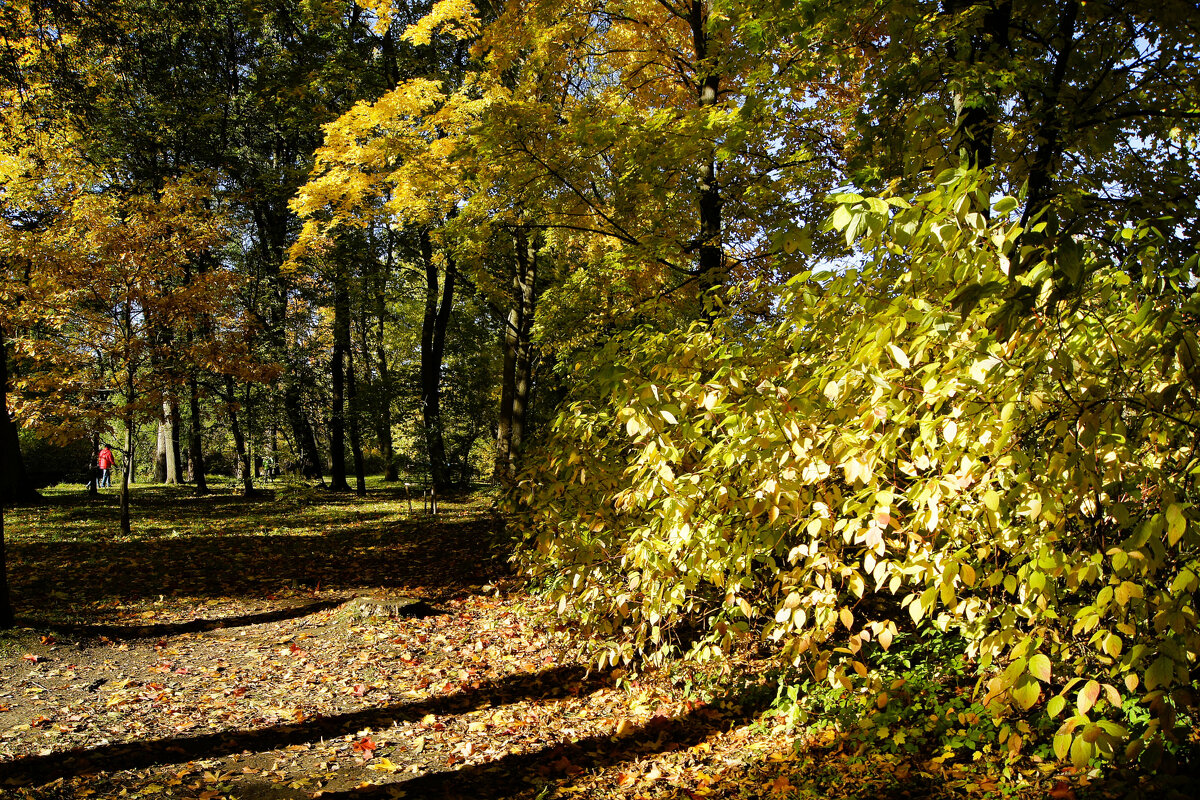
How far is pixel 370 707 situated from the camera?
5414 millimetres

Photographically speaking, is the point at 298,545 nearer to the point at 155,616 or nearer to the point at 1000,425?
the point at 155,616

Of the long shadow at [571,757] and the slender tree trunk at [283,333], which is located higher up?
the slender tree trunk at [283,333]

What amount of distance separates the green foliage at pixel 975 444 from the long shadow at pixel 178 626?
217 inches

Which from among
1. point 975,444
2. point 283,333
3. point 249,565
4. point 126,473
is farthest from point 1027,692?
point 283,333

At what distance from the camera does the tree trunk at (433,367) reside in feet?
48.6

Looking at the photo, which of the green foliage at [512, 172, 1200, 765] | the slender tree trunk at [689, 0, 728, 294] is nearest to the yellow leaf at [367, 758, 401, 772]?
the green foliage at [512, 172, 1200, 765]

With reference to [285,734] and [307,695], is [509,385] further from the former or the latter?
[285,734]

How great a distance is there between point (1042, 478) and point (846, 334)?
2.62ft

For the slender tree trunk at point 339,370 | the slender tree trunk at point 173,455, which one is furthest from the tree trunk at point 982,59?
the slender tree trunk at point 173,455

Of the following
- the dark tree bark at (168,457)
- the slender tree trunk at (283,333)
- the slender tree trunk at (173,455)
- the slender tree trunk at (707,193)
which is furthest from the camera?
the dark tree bark at (168,457)

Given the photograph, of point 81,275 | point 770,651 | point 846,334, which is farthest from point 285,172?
point 846,334

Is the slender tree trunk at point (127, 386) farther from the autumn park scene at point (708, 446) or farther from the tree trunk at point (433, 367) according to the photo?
the tree trunk at point (433, 367)

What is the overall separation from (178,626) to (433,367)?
1069 cm

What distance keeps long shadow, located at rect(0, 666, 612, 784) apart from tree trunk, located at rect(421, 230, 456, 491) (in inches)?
359
